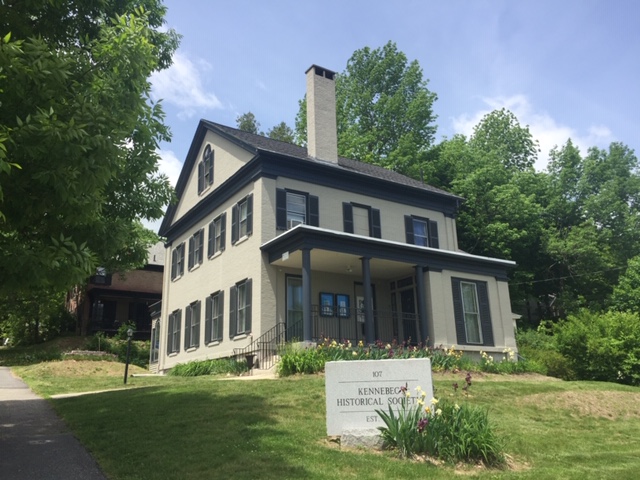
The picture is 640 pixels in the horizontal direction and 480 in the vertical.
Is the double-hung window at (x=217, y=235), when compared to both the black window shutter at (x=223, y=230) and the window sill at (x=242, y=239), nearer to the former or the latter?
the black window shutter at (x=223, y=230)

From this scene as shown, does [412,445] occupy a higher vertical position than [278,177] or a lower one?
lower

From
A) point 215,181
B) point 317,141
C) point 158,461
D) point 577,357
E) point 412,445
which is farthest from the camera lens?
point 215,181

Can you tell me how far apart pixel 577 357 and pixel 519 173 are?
2548 centimetres

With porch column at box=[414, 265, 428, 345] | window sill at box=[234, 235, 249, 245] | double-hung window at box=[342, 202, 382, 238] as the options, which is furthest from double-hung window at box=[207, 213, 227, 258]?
porch column at box=[414, 265, 428, 345]

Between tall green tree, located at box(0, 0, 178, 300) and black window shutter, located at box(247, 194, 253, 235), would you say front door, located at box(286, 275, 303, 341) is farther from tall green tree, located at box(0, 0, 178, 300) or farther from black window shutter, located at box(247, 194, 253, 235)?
tall green tree, located at box(0, 0, 178, 300)

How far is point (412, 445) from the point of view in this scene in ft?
25.8

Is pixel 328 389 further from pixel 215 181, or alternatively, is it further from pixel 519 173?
pixel 519 173

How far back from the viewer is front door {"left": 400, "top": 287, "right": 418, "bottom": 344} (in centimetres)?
2102

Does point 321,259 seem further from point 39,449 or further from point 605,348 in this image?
point 39,449

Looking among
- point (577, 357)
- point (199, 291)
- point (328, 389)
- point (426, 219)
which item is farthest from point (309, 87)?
point (328, 389)

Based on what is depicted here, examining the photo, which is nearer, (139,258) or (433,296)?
(139,258)

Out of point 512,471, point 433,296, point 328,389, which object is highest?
point 433,296

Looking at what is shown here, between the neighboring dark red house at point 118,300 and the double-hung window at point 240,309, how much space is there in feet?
69.5

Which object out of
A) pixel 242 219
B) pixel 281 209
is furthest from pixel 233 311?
pixel 281 209
